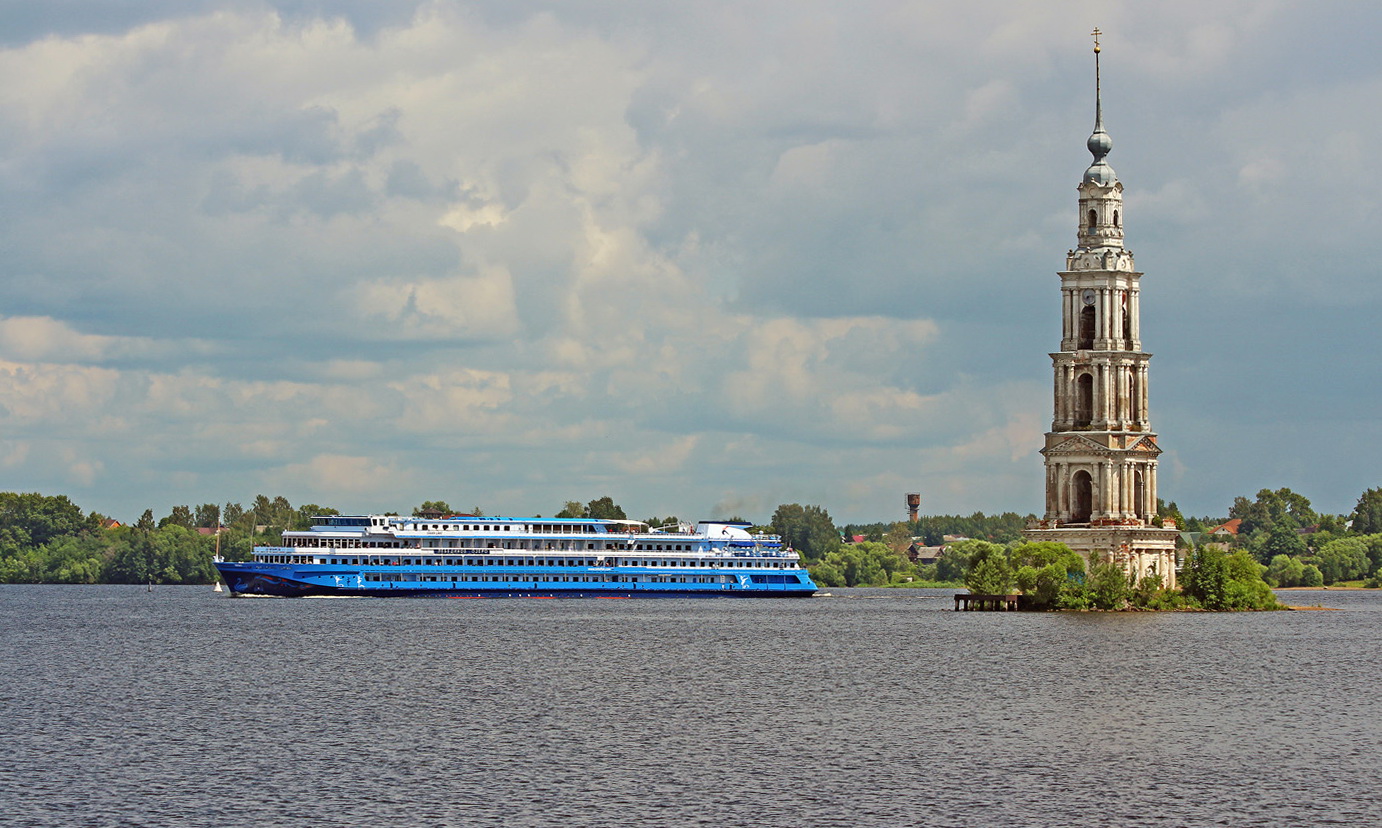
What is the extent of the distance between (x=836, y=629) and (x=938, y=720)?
2809 inches

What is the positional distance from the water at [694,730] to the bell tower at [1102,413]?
25.5 meters

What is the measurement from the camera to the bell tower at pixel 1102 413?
161250 millimetres

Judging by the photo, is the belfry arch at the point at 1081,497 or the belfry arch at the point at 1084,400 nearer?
the belfry arch at the point at 1081,497

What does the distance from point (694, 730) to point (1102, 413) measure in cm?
9662

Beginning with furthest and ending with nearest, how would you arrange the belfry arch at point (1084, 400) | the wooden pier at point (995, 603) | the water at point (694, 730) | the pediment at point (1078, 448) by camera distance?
1. the belfry arch at point (1084, 400)
2. the wooden pier at point (995, 603)
3. the pediment at point (1078, 448)
4. the water at point (694, 730)

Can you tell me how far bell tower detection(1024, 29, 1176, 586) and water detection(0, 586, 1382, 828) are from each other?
83.5 ft

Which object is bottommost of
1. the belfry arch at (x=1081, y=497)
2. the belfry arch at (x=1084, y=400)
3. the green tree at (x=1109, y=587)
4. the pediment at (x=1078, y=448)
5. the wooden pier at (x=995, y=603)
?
the wooden pier at (x=995, y=603)

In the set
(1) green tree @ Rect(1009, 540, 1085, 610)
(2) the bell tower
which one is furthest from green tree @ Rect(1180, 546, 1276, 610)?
(1) green tree @ Rect(1009, 540, 1085, 610)

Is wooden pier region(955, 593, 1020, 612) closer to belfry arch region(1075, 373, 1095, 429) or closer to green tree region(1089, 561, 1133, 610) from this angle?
green tree region(1089, 561, 1133, 610)

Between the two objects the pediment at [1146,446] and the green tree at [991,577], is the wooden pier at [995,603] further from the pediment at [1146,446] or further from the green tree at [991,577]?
the pediment at [1146,446]

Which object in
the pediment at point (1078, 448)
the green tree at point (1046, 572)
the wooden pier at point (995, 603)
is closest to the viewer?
the green tree at point (1046, 572)

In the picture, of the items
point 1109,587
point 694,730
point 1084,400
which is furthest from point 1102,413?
point 694,730

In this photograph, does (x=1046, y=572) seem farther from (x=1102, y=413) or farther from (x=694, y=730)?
(x=694, y=730)

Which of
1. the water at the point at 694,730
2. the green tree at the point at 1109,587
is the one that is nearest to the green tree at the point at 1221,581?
the green tree at the point at 1109,587
